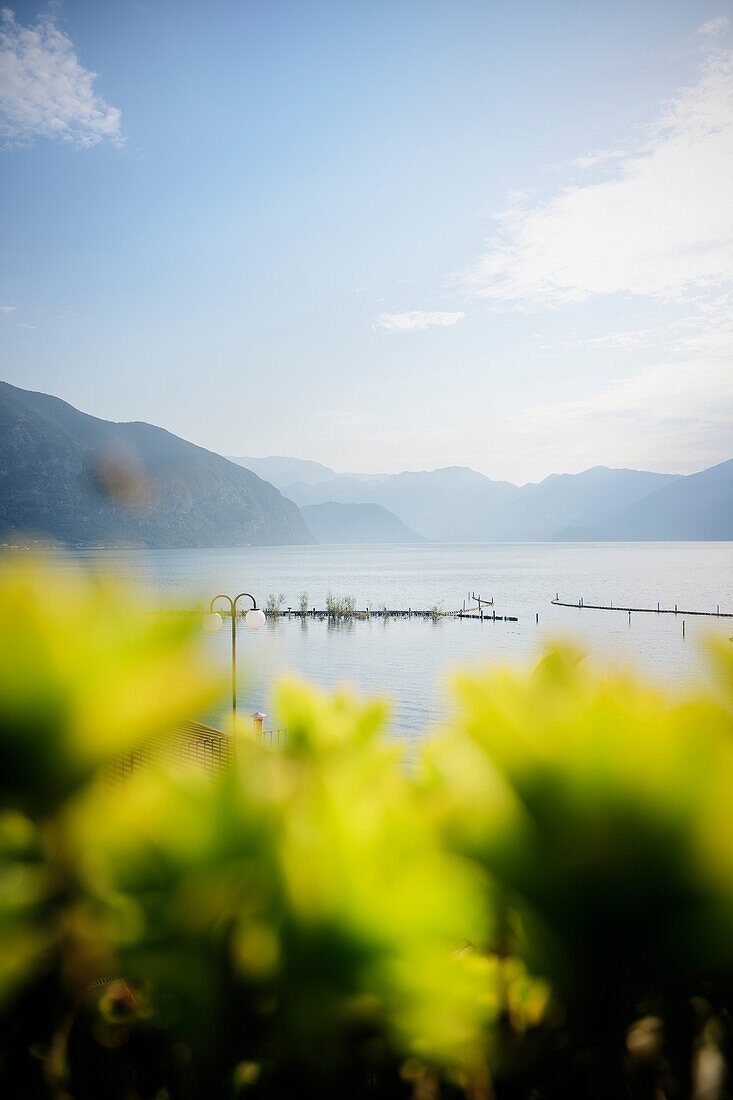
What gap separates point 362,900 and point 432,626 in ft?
265

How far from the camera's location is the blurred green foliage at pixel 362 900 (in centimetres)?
90

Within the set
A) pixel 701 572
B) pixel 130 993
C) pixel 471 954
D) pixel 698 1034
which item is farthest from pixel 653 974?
pixel 701 572

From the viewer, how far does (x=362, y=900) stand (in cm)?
87

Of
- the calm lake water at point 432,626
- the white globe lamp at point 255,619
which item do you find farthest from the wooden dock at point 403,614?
the white globe lamp at point 255,619

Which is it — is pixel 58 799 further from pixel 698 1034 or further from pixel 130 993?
pixel 698 1034

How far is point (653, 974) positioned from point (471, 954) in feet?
0.94

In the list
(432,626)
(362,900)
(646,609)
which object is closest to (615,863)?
(362,900)

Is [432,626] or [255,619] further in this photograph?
[432,626]

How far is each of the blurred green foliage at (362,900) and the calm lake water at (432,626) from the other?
→ 17cm

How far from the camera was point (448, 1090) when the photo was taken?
103 cm

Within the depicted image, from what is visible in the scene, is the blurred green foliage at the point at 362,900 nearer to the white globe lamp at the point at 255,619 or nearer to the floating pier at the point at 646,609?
the white globe lamp at the point at 255,619

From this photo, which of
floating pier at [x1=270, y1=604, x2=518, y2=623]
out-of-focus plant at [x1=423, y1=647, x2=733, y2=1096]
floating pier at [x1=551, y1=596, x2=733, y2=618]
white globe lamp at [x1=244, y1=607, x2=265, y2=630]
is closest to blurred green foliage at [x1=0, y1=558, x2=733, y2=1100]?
out-of-focus plant at [x1=423, y1=647, x2=733, y2=1096]

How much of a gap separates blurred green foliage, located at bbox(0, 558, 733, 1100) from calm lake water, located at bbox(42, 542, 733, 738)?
168mm

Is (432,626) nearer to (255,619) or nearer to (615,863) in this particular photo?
(255,619)
